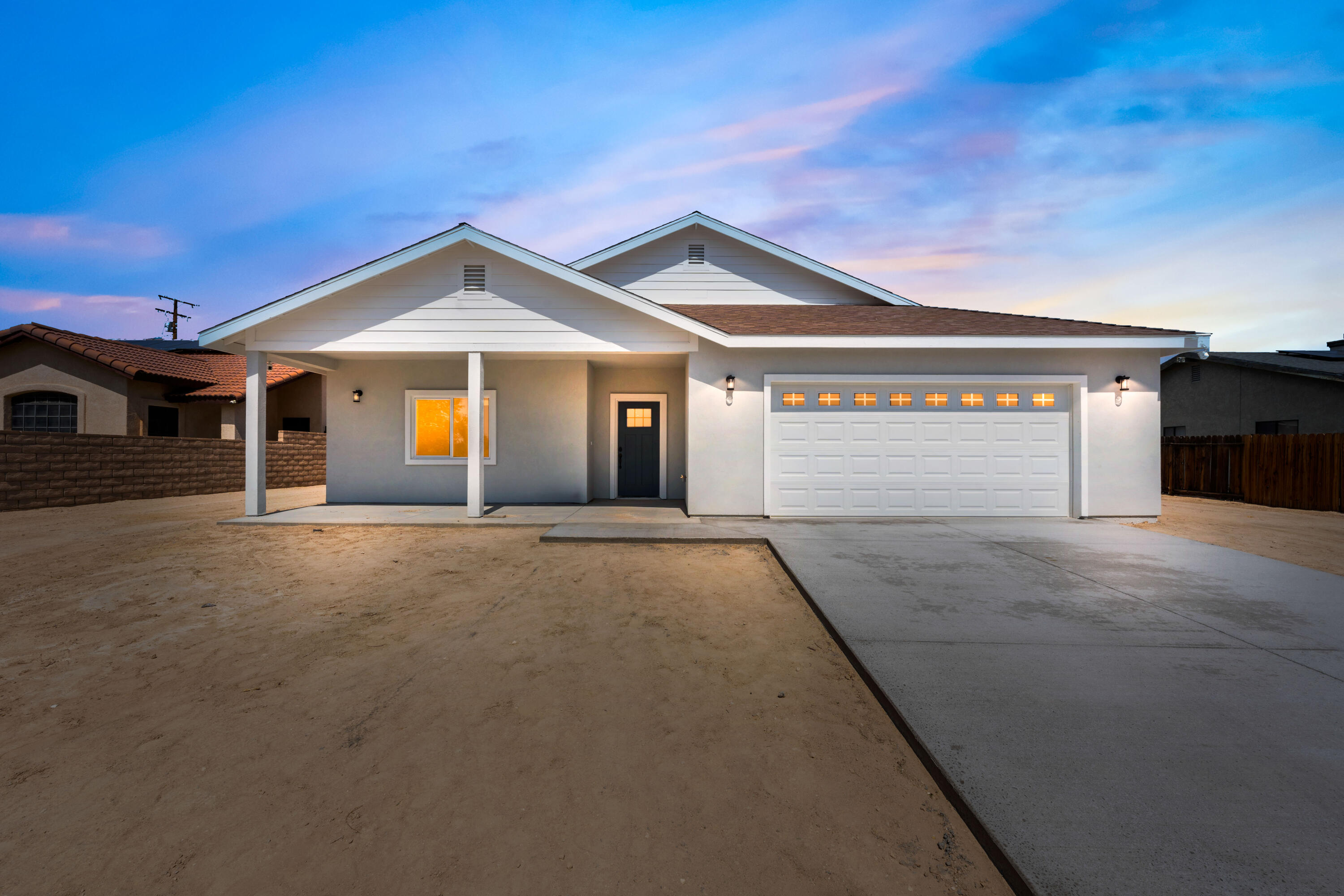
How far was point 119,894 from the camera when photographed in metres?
1.73

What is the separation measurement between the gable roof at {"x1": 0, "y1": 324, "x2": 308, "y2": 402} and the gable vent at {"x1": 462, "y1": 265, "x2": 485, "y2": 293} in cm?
760

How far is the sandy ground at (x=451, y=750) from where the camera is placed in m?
1.84

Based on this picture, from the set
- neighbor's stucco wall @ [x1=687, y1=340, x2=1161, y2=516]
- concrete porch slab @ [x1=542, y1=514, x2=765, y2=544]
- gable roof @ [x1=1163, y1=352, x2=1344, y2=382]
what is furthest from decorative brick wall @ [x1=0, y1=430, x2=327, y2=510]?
gable roof @ [x1=1163, y1=352, x2=1344, y2=382]

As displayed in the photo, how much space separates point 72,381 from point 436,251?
52.7 feet

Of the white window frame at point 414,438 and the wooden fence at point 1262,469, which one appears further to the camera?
the white window frame at point 414,438

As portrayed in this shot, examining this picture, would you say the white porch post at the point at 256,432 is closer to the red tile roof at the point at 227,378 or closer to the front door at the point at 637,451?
the front door at the point at 637,451

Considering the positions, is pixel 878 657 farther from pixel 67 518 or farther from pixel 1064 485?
pixel 67 518

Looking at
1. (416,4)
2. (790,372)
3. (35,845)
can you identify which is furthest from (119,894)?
(416,4)

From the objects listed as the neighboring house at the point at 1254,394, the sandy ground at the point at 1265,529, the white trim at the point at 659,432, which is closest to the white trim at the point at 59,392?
the white trim at the point at 659,432

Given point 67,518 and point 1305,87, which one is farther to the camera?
point 1305,87

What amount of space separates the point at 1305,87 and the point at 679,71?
12.8m

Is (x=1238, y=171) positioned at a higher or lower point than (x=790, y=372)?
higher

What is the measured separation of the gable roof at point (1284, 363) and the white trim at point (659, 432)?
15418 mm

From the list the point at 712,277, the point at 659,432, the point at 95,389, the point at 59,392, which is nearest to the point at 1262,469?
the point at 712,277
